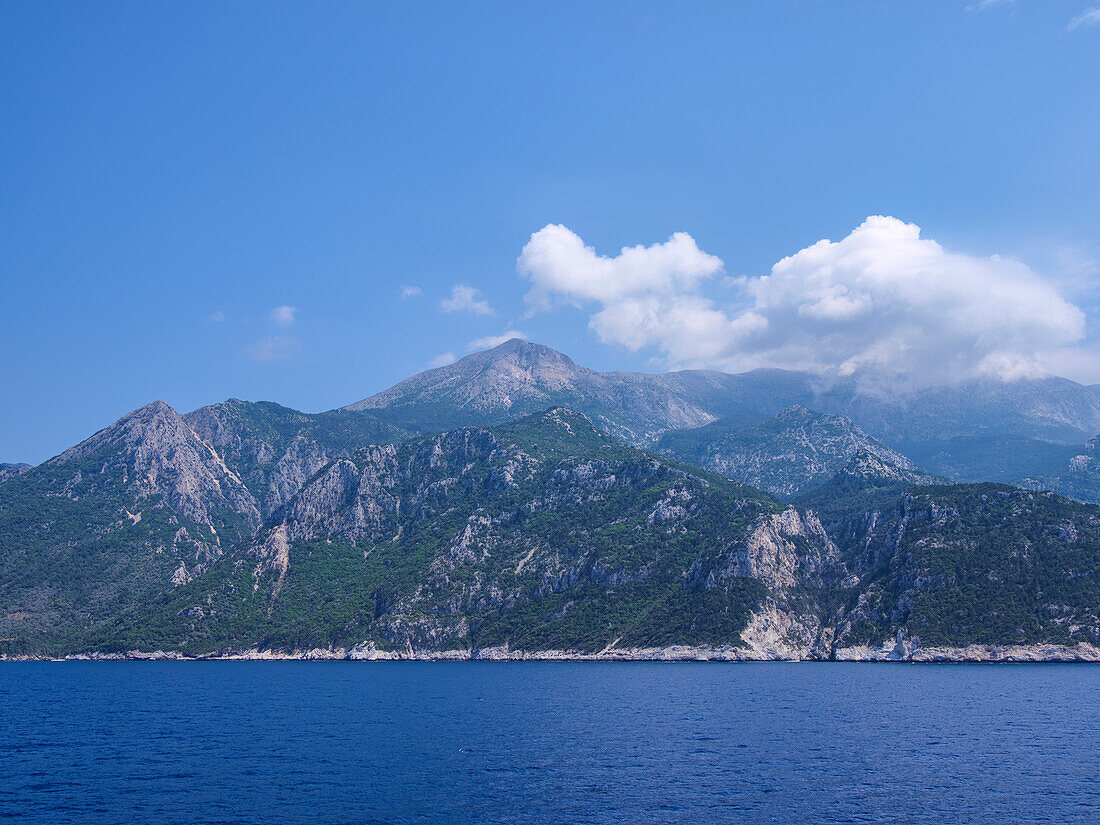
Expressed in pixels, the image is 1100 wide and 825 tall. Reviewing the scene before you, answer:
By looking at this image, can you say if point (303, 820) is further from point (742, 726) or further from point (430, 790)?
point (742, 726)

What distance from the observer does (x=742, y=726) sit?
104m

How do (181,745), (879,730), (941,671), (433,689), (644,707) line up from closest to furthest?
(181,745) < (879,730) < (644,707) < (433,689) < (941,671)

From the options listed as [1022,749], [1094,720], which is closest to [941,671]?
[1094,720]

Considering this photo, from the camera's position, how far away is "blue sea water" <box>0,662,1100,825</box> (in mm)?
63906

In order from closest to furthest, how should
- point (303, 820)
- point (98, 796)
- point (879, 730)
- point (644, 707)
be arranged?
point (303, 820) → point (98, 796) → point (879, 730) → point (644, 707)

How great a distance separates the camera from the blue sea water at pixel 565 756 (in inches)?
2516

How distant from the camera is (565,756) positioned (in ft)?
280

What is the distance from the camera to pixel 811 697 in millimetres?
136750

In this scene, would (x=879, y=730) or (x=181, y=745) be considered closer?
(x=181, y=745)

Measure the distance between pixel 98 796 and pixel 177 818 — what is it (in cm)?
1285

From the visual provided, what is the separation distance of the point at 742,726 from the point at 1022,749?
3215 centimetres

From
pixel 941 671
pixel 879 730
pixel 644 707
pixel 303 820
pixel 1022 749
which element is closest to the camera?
pixel 303 820

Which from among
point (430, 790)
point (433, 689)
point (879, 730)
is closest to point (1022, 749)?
point (879, 730)

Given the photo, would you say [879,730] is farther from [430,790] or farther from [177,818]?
[177,818]
